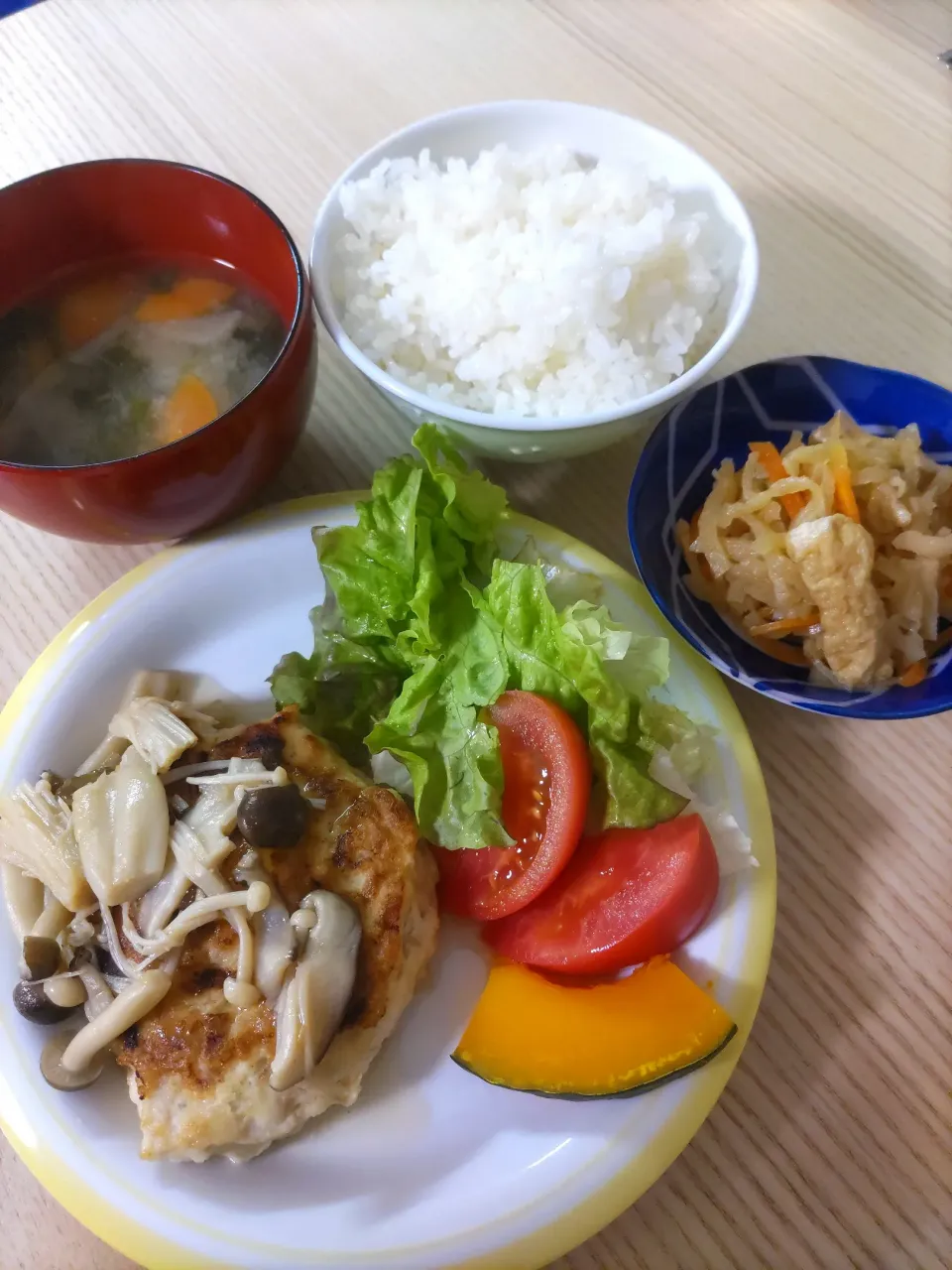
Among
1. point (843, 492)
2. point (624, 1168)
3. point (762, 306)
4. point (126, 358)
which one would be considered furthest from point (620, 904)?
point (762, 306)

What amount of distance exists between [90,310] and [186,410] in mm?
337

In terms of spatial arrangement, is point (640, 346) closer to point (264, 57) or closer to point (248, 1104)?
point (248, 1104)

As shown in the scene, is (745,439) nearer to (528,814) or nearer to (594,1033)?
(528,814)

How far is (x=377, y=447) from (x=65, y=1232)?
1.45 metres

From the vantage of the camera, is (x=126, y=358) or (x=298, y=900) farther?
(x=126, y=358)

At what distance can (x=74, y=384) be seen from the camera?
1.66 meters

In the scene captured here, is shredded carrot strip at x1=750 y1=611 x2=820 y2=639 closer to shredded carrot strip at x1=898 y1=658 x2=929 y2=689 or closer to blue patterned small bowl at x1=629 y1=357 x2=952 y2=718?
blue patterned small bowl at x1=629 y1=357 x2=952 y2=718

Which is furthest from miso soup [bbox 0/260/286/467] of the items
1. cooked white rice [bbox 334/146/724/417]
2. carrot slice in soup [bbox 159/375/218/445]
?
cooked white rice [bbox 334/146/724/417]

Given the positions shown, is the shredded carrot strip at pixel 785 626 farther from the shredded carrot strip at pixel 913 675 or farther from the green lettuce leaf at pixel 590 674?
the green lettuce leaf at pixel 590 674

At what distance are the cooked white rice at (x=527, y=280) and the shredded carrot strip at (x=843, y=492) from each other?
344mm

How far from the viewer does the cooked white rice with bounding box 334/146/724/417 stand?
1.60 meters

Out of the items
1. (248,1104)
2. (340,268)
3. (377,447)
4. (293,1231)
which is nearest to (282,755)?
(248,1104)

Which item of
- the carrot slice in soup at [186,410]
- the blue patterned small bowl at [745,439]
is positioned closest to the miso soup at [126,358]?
the carrot slice in soup at [186,410]

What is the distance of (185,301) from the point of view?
1.72 meters
